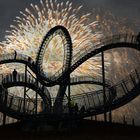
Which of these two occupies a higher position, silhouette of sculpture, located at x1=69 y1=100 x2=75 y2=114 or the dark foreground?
silhouette of sculpture, located at x1=69 y1=100 x2=75 y2=114

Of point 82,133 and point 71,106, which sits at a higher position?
point 71,106

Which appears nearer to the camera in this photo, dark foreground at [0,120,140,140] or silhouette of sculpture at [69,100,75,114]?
dark foreground at [0,120,140,140]

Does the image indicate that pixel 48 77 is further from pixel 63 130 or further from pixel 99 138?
pixel 99 138

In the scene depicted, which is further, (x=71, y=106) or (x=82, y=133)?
(x=71, y=106)

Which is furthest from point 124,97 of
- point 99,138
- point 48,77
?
point 48,77

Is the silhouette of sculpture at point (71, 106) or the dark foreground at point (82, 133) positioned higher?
the silhouette of sculpture at point (71, 106)

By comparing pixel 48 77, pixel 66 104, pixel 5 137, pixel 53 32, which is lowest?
pixel 5 137

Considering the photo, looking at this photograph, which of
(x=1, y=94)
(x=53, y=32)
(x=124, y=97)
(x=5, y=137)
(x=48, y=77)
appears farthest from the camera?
(x=53, y=32)

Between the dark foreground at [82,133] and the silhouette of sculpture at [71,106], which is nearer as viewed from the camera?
the dark foreground at [82,133]
